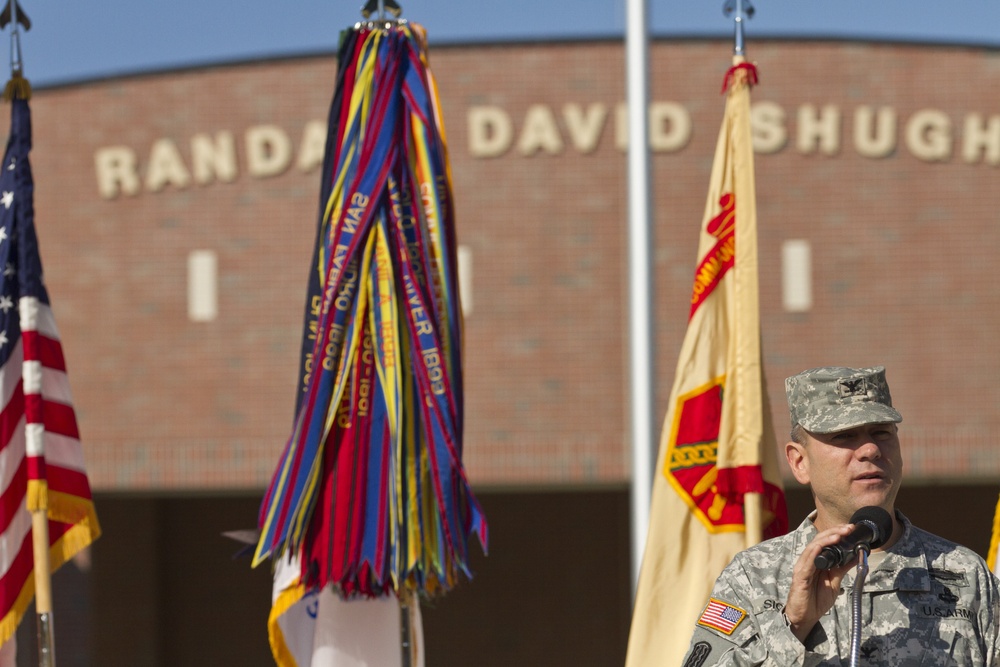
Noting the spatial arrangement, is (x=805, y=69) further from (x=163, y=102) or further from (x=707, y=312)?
(x=707, y=312)

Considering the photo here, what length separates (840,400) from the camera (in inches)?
104

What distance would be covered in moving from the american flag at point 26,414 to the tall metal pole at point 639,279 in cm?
200

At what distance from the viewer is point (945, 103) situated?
1177 cm

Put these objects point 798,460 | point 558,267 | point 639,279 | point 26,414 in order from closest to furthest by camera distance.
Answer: point 798,460 → point 639,279 → point 26,414 → point 558,267

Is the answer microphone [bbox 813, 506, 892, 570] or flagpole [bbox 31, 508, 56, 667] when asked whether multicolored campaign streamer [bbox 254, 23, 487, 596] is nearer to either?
flagpole [bbox 31, 508, 56, 667]

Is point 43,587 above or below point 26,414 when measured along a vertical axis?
below

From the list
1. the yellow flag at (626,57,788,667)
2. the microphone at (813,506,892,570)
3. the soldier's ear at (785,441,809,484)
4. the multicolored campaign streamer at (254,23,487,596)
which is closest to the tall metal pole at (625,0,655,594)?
the yellow flag at (626,57,788,667)

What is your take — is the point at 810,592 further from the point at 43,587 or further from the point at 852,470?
the point at 43,587

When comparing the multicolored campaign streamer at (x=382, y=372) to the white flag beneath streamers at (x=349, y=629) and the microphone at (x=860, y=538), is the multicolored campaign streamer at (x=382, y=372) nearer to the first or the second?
the white flag beneath streamers at (x=349, y=629)

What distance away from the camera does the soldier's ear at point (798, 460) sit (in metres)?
2.69

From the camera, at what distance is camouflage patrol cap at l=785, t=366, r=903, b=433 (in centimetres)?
258

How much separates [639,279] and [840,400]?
2.26 metres

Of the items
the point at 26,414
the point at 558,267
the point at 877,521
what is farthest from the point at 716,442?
the point at 558,267

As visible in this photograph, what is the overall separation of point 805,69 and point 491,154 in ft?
9.11
